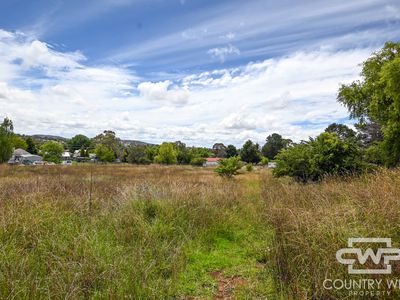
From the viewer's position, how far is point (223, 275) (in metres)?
4.21

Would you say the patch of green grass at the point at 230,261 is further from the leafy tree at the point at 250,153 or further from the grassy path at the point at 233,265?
the leafy tree at the point at 250,153

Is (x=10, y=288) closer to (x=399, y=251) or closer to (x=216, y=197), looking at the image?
(x=399, y=251)

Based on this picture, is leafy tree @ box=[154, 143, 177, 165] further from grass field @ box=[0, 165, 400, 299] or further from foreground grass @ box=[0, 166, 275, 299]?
grass field @ box=[0, 165, 400, 299]

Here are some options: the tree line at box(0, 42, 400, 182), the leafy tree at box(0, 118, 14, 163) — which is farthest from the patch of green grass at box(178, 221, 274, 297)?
the leafy tree at box(0, 118, 14, 163)

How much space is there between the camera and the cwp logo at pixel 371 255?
2.91 meters

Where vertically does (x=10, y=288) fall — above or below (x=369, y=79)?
below

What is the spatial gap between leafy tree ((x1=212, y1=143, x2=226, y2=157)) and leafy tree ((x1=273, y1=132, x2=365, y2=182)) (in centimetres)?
7973

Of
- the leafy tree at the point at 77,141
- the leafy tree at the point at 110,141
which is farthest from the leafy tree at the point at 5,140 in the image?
the leafy tree at the point at 77,141

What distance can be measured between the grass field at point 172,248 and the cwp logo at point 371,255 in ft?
0.27

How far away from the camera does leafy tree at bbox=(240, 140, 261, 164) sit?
199 feet

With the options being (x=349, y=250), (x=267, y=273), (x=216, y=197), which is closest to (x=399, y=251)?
(x=349, y=250)

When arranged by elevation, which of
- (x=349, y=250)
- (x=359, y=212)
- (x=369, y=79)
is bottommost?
(x=349, y=250)

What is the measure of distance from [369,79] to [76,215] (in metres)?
18.1

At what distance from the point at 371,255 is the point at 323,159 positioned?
9310 millimetres
